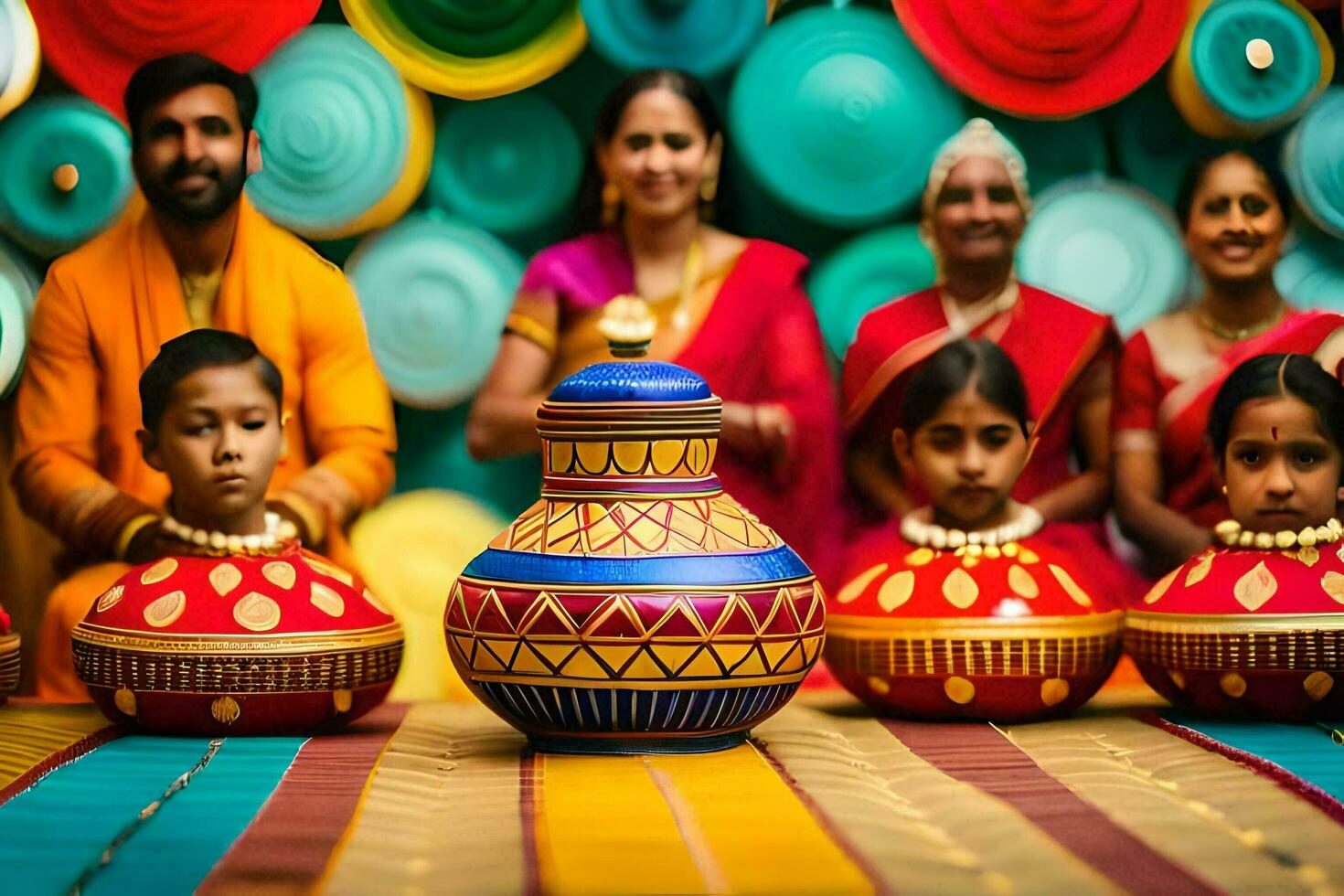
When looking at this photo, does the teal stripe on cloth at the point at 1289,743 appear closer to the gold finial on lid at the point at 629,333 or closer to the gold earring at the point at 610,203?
the gold finial on lid at the point at 629,333

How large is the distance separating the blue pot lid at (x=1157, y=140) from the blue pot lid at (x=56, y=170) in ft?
5.85

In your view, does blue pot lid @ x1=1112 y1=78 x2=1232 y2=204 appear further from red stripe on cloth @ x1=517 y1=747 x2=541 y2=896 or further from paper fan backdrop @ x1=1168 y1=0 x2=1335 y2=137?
red stripe on cloth @ x1=517 y1=747 x2=541 y2=896

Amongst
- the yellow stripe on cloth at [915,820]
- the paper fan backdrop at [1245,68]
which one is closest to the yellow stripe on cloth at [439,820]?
the yellow stripe on cloth at [915,820]

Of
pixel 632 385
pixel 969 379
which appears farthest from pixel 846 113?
pixel 632 385

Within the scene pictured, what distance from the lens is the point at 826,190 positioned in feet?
11.2

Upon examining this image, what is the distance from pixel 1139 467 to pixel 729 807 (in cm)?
141

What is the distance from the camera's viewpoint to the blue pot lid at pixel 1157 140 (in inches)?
137

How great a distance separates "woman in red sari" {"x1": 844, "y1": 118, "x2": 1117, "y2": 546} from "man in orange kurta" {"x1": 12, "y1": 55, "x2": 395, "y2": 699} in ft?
2.81

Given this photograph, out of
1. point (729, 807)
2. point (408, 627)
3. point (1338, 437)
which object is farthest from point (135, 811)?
point (1338, 437)

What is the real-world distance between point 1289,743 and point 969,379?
2.32 feet

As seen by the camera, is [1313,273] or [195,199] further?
[1313,273]

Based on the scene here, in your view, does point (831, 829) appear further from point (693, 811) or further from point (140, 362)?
point (140, 362)

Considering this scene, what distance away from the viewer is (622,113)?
3287mm

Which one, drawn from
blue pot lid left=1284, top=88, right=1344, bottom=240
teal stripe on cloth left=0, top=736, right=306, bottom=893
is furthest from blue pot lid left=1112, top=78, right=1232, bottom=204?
teal stripe on cloth left=0, top=736, right=306, bottom=893
